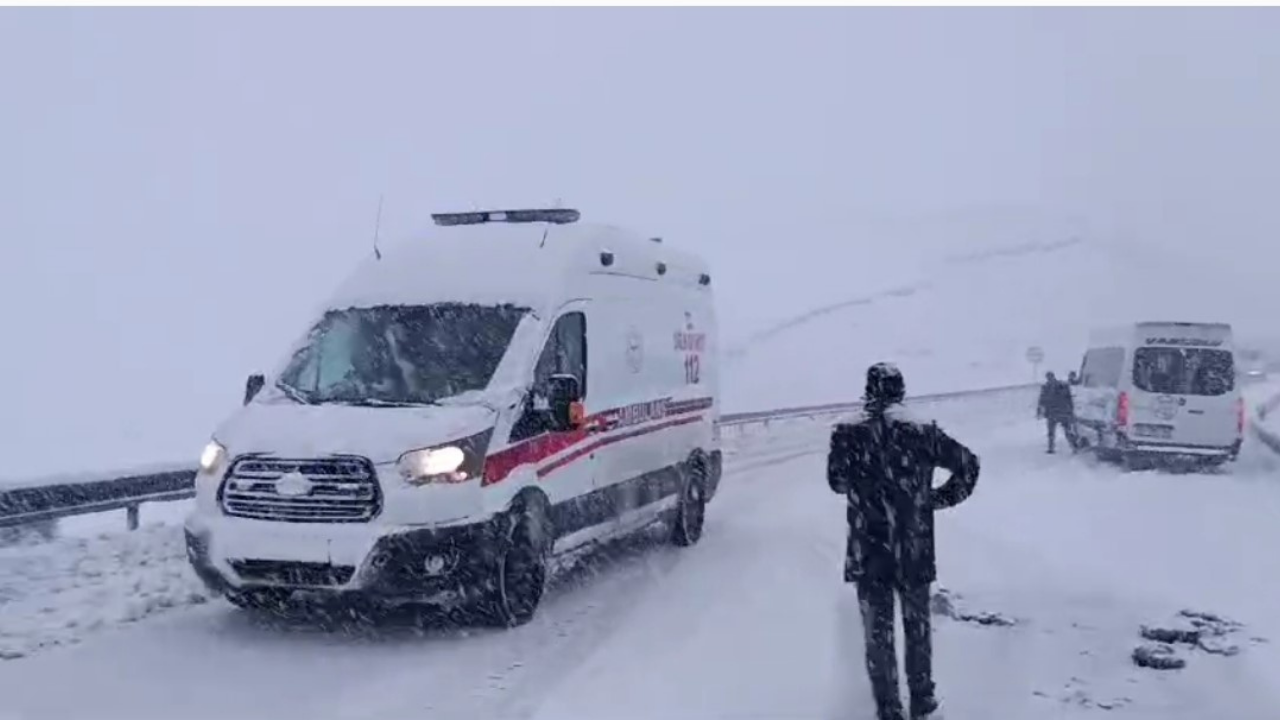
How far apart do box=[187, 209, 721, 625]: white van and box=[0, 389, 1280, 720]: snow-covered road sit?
1.61ft

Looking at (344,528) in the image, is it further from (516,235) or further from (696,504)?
(696,504)

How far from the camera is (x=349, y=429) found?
8.52m

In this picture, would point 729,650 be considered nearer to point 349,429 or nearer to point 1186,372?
point 349,429

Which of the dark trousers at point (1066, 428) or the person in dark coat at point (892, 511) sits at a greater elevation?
the person in dark coat at point (892, 511)

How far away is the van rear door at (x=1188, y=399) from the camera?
70.2ft

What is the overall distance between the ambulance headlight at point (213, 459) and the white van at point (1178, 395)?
16.8 meters

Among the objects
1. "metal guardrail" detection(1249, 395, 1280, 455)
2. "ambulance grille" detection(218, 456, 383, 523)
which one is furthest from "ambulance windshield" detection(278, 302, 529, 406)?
"metal guardrail" detection(1249, 395, 1280, 455)

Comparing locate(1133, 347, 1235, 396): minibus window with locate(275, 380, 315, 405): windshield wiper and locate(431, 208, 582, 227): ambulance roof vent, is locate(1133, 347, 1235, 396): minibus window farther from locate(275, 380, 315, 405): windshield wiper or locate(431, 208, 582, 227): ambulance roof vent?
locate(275, 380, 315, 405): windshield wiper

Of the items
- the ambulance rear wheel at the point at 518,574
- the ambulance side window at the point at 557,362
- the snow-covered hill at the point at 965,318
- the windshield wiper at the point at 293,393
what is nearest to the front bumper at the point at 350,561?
the ambulance rear wheel at the point at 518,574

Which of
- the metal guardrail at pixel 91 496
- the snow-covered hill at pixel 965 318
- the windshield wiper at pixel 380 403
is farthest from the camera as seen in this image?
the snow-covered hill at pixel 965 318

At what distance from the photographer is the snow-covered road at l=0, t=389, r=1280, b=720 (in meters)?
7.01

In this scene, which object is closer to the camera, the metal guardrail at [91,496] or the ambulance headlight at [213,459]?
the ambulance headlight at [213,459]

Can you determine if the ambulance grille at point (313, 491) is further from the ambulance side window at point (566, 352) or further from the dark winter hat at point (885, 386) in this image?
the dark winter hat at point (885, 386)

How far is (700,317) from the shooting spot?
46.9 feet
